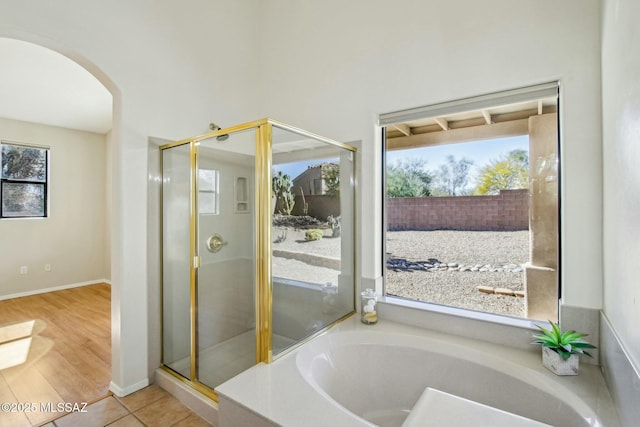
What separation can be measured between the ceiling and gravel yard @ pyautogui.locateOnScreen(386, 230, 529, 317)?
11.6 ft

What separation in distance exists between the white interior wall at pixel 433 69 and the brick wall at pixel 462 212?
20cm

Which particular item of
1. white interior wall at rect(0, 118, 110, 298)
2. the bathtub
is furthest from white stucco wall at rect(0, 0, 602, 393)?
white interior wall at rect(0, 118, 110, 298)

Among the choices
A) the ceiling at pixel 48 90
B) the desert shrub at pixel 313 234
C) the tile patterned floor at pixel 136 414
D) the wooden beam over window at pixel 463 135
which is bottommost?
the tile patterned floor at pixel 136 414

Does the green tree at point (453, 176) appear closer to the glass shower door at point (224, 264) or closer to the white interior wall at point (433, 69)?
the white interior wall at point (433, 69)

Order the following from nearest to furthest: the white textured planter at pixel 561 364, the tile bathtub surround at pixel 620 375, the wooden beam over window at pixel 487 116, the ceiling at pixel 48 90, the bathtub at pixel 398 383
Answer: the tile bathtub surround at pixel 620 375, the bathtub at pixel 398 383, the white textured planter at pixel 561 364, the wooden beam over window at pixel 487 116, the ceiling at pixel 48 90

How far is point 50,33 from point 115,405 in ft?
7.35

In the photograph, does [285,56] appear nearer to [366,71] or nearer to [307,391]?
[366,71]

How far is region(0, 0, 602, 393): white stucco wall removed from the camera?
1.58m

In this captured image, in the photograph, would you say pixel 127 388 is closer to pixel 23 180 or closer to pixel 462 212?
pixel 462 212

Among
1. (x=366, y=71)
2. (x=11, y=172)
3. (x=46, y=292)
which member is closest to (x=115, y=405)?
(x=366, y=71)

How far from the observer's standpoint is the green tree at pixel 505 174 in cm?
185

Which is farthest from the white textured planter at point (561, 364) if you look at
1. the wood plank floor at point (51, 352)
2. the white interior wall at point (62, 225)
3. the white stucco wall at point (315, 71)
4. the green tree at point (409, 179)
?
the white interior wall at point (62, 225)

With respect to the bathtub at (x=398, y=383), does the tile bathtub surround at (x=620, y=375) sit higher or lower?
higher

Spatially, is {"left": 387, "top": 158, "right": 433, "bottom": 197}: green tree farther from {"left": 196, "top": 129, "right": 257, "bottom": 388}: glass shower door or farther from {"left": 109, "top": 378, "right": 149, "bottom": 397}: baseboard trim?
{"left": 109, "top": 378, "right": 149, "bottom": 397}: baseboard trim
